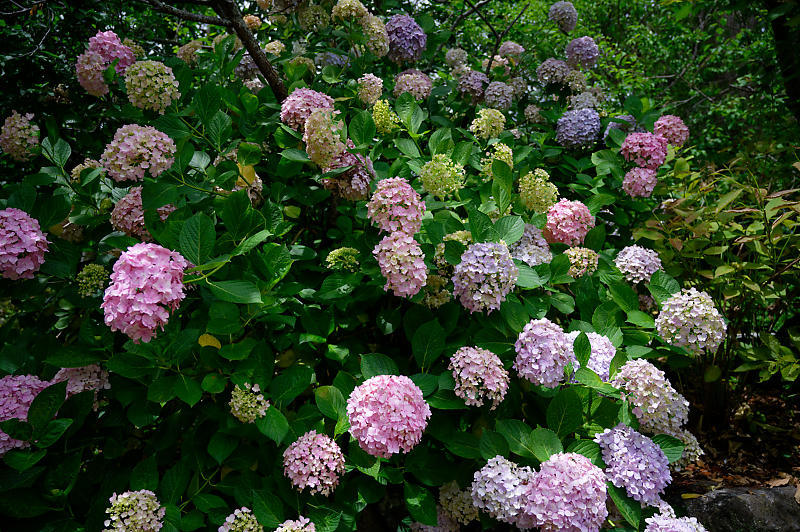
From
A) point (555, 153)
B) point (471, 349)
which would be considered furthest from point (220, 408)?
point (555, 153)

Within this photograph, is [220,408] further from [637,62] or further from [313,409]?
[637,62]

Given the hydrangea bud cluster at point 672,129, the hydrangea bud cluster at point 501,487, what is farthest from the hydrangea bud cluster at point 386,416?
the hydrangea bud cluster at point 672,129

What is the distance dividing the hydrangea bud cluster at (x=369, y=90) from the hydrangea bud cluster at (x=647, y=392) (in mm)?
1576

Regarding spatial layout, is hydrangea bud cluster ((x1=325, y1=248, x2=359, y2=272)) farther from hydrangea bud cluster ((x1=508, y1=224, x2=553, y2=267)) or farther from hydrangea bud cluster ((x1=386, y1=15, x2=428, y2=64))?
hydrangea bud cluster ((x1=386, y1=15, x2=428, y2=64))

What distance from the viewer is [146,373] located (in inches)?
59.3

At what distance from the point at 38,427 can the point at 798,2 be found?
391 cm

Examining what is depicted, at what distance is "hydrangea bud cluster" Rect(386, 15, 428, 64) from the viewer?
281 cm

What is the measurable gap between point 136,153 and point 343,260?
79 cm

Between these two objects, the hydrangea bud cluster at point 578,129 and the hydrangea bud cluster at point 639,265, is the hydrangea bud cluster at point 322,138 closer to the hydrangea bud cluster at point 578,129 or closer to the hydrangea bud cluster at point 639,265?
the hydrangea bud cluster at point 639,265

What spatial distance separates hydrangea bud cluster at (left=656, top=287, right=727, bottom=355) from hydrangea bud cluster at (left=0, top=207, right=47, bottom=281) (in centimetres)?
216

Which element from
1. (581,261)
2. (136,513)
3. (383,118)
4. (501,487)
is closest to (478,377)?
(501,487)

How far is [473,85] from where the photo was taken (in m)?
2.94

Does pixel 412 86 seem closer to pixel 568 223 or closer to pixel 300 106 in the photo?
pixel 300 106

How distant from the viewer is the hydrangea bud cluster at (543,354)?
1604 mm
